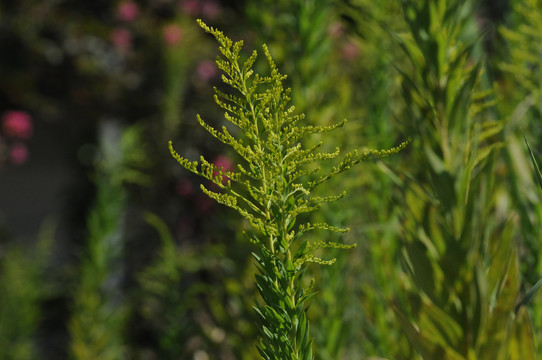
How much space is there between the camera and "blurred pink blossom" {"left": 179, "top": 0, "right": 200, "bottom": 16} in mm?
3807

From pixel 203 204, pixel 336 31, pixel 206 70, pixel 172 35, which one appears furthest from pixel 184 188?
pixel 336 31

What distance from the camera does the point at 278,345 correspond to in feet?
1.31

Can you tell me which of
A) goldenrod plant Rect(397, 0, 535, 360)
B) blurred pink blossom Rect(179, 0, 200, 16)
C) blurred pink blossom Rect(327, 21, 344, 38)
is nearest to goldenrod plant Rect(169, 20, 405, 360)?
goldenrod plant Rect(397, 0, 535, 360)

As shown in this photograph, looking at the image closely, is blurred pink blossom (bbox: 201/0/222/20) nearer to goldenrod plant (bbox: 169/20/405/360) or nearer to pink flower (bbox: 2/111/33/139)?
pink flower (bbox: 2/111/33/139)

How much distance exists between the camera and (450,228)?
1.57 ft

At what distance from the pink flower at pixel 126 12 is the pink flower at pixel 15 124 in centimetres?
86

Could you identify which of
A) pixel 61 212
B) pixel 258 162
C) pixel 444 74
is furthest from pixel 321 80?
pixel 61 212

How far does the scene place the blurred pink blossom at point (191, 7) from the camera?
3807 mm

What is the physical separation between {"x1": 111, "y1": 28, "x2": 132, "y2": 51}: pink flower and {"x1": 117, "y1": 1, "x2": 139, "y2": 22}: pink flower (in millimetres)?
77

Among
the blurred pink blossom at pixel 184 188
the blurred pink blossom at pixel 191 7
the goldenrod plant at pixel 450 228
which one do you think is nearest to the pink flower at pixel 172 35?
the blurred pink blossom at pixel 191 7

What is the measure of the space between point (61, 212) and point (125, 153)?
7.46 ft

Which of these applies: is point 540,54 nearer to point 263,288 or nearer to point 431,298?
point 431,298

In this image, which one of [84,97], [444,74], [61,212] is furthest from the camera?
[61,212]

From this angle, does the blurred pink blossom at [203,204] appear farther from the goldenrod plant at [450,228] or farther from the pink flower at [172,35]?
the goldenrod plant at [450,228]
